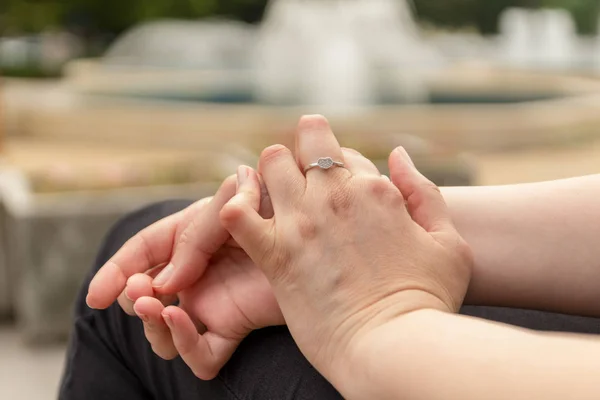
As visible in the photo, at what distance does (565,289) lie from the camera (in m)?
0.71

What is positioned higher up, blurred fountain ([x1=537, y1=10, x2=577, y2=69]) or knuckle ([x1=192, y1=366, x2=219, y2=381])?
knuckle ([x1=192, y1=366, x2=219, y2=381])

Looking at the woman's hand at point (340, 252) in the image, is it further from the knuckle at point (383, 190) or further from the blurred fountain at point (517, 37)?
the blurred fountain at point (517, 37)

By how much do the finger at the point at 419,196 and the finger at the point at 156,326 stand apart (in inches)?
8.6

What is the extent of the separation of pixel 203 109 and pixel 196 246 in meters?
4.60

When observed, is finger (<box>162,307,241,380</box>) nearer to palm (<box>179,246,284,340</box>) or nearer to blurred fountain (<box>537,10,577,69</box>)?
palm (<box>179,246,284,340</box>)

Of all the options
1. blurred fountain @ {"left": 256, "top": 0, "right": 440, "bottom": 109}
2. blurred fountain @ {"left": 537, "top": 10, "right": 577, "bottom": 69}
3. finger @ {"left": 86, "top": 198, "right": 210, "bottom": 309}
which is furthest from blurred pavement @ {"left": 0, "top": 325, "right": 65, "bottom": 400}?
blurred fountain @ {"left": 537, "top": 10, "right": 577, "bottom": 69}

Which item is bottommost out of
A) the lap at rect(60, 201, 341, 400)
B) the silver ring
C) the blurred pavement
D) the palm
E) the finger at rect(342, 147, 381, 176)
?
the blurred pavement

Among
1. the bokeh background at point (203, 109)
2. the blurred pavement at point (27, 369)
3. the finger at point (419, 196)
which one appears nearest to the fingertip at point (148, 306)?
the finger at point (419, 196)

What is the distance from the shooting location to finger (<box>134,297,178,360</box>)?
0.63 meters

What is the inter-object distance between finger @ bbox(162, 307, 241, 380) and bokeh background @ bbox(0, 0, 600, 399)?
3.32 feet

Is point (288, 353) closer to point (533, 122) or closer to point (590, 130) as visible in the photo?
point (533, 122)

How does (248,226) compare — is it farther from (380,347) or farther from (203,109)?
(203,109)

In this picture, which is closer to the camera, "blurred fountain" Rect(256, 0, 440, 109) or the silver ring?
the silver ring

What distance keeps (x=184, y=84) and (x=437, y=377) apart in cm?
651
